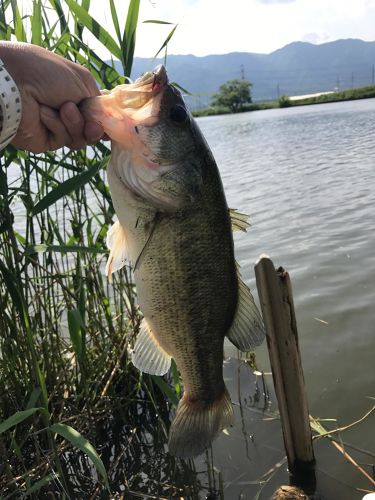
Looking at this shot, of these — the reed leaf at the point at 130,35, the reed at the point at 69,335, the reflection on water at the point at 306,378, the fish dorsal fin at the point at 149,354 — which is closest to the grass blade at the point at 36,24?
the reed at the point at 69,335

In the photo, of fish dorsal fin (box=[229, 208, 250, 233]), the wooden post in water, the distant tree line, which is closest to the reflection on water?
the wooden post in water

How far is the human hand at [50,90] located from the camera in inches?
76.7

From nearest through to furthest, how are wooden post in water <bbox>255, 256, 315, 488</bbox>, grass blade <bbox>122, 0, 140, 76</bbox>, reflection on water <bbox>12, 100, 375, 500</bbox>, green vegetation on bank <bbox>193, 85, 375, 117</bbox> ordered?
grass blade <bbox>122, 0, 140, 76</bbox>, wooden post in water <bbox>255, 256, 315, 488</bbox>, reflection on water <bbox>12, 100, 375, 500</bbox>, green vegetation on bank <bbox>193, 85, 375, 117</bbox>

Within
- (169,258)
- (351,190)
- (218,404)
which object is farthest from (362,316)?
(351,190)

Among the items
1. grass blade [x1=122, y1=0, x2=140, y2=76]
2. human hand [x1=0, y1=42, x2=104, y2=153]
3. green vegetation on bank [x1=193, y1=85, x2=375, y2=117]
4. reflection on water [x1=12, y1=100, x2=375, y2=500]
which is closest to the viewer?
human hand [x1=0, y1=42, x2=104, y2=153]

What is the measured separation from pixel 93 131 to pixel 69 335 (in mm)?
1787

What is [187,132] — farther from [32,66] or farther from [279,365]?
[279,365]

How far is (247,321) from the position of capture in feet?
7.45

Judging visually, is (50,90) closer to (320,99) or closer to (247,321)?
(247,321)

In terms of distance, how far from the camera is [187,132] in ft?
6.66

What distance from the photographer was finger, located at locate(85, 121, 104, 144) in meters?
1.96

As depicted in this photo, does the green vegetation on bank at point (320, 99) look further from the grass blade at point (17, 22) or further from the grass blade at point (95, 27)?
the grass blade at point (17, 22)

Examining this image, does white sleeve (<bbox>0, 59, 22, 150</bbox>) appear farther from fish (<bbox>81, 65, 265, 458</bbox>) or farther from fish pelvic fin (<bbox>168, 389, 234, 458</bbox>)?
fish pelvic fin (<bbox>168, 389, 234, 458</bbox>)

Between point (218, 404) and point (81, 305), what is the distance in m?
1.09
